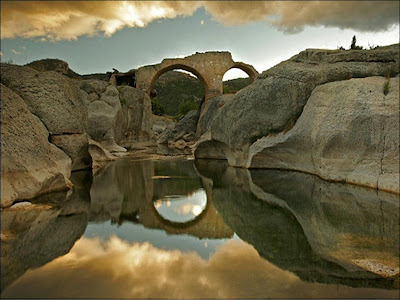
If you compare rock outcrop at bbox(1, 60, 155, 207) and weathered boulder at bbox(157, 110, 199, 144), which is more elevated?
rock outcrop at bbox(1, 60, 155, 207)

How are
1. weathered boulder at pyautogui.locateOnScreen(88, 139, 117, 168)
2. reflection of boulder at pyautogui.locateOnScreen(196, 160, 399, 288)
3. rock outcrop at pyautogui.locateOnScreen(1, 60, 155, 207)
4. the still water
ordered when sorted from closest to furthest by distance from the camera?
1. the still water
2. reflection of boulder at pyautogui.locateOnScreen(196, 160, 399, 288)
3. rock outcrop at pyautogui.locateOnScreen(1, 60, 155, 207)
4. weathered boulder at pyautogui.locateOnScreen(88, 139, 117, 168)

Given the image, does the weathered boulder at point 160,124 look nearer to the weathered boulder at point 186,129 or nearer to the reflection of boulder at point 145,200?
the weathered boulder at point 186,129

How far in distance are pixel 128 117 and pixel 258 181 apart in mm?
14586

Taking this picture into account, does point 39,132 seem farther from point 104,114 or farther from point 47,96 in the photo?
point 104,114

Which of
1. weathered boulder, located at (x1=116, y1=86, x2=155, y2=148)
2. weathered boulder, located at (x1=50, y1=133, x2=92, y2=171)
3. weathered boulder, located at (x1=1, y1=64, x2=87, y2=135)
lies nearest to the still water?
weathered boulder, located at (x1=50, y1=133, x2=92, y2=171)

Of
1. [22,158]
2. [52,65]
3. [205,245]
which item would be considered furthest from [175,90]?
[205,245]

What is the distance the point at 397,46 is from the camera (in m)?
7.70

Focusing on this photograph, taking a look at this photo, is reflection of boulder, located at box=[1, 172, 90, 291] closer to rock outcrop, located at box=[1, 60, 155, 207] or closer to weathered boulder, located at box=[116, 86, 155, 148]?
rock outcrop, located at box=[1, 60, 155, 207]

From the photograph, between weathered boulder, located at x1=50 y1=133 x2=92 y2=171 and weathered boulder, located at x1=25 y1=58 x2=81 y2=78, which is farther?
weathered boulder, located at x1=25 y1=58 x2=81 y2=78

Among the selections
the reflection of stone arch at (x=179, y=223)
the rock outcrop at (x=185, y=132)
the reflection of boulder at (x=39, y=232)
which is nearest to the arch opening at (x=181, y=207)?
the reflection of stone arch at (x=179, y=223)

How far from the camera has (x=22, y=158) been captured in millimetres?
4938

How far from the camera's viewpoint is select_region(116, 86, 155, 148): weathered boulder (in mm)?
20341

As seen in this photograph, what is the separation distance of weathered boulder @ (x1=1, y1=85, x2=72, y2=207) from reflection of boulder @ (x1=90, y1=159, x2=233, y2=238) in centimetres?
81

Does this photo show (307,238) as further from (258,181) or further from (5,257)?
(258,181)
